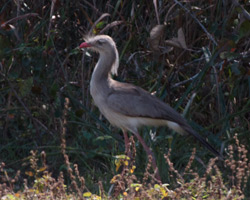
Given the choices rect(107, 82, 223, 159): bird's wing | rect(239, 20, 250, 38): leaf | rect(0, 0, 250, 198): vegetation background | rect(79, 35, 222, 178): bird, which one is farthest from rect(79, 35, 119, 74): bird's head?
rect(239, 20, 250, 38): leaf

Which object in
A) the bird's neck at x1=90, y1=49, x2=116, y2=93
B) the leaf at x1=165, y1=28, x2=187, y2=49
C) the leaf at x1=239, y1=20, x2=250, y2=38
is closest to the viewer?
the leaf at x1=239, y1=20, x2=250, y2=38

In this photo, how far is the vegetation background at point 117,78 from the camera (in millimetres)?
5105

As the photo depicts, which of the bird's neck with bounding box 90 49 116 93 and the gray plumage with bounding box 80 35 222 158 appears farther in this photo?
the bird's neck with bounding box 90 49 116 93

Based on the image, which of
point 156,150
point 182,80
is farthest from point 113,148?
point 182,80

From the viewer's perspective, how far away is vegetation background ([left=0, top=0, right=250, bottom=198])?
16.8ft

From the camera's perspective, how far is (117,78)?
19.0 feet

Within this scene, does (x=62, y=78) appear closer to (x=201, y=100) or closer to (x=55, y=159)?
(x=55, y=159)

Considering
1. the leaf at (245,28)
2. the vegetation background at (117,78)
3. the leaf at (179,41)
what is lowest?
the vegetation background at (117,78)

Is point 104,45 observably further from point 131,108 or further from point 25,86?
point 25,86

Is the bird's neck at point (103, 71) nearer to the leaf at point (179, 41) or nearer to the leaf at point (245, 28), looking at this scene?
the leaf at point (179, 41)

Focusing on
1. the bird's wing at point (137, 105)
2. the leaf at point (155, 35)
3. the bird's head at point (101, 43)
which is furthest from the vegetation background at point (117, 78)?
the bird's wing at point (137, 105)

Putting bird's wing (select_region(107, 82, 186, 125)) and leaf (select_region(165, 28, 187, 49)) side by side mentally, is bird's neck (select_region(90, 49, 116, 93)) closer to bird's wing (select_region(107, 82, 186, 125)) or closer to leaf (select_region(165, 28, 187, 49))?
bird's wing (select_region(107, 82, 186, 125))

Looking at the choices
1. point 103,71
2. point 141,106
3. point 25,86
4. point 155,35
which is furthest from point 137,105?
point 25,86

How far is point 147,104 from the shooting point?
16.5ft
